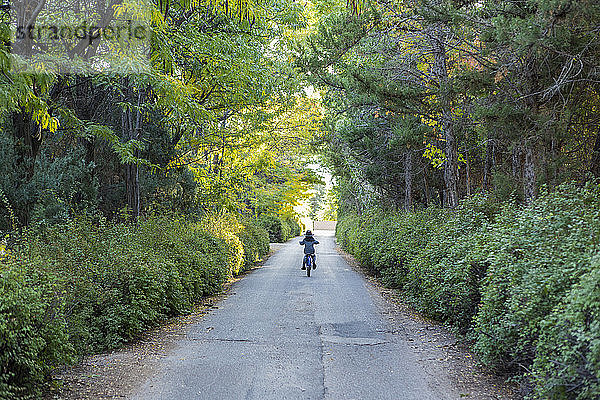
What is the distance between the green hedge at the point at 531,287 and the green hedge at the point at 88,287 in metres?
4.52

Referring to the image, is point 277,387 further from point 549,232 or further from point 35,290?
point 549,232

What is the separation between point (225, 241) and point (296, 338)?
8.43 metres

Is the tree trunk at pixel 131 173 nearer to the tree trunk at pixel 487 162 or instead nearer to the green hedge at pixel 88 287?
the green hedge at pixel 88 287

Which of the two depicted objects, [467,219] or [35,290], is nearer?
[35,290]

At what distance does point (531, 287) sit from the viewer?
4.89m

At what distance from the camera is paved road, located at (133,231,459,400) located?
18.1ft

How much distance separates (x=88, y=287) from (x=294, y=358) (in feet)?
9.45

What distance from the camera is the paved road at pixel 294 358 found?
5.53 metres

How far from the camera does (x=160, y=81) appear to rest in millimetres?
8828

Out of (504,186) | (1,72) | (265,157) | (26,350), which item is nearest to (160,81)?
(1,72)

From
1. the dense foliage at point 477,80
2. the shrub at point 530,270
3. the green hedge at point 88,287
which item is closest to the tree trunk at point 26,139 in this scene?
the green hedge at point 88,287

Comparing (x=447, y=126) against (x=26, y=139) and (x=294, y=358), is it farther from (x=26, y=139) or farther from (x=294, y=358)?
(x=26, y=139)

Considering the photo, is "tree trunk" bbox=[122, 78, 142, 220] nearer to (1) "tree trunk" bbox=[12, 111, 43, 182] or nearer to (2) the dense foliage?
(1) "tree trunk" bbox=[12, 111, 43, 182]

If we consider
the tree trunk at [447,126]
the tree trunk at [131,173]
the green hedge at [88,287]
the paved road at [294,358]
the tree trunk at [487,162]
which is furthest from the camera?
the tree trunk at [487,162]
